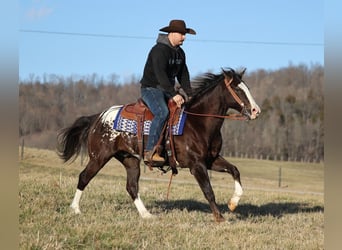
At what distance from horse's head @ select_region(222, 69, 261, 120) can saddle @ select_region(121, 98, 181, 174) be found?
0.98 m

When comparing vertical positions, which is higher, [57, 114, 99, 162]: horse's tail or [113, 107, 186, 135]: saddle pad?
[113, 107, 186, 135]: saddle pad

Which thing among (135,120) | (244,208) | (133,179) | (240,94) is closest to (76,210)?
(133,179)

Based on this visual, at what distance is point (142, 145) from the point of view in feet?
26.6

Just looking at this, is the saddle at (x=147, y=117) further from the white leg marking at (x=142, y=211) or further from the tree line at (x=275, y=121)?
the tree line at (x=275, y=121)

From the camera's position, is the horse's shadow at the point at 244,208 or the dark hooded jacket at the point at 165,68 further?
the horse's shadow at the point at 244,208

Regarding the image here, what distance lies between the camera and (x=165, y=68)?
7793 millimetres

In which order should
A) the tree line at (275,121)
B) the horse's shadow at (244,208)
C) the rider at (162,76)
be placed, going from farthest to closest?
1. the tree line at (275,121)
2. the horse's shadow at (244,208)
3. the rider at (162,76)

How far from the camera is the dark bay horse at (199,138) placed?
7637 mm

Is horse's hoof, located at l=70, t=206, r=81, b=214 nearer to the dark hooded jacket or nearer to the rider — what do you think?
the rider

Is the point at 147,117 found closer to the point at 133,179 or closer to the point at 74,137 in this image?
the point at 133,179

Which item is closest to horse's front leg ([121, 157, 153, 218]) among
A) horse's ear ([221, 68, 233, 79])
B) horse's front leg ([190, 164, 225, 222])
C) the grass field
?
the grass field

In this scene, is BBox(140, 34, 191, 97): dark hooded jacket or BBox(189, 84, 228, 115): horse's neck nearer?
BBox(140, 34, 191, 97): dark hooded jacket

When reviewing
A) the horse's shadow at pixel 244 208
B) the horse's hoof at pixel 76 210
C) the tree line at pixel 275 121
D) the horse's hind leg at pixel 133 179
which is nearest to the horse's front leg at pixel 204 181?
the horse's hind leg at pixel 133 179

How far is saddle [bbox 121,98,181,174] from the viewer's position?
7.88 meters
